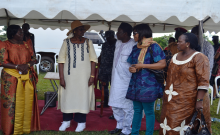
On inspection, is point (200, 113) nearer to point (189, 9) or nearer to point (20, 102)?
point (189, 9)

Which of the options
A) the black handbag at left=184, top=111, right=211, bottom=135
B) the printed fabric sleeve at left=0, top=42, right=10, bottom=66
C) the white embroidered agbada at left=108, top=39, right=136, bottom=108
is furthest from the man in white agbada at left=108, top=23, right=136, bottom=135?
the printed fabric sleeve at left=0, top=42, right=10, bottom=66

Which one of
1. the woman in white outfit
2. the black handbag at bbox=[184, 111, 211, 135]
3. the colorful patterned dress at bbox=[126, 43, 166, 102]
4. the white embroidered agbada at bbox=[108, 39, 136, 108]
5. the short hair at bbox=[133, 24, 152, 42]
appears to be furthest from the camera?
the woman in white outfit

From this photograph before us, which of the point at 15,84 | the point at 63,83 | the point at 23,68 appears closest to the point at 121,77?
the point at 63,83

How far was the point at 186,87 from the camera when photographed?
2535 mm

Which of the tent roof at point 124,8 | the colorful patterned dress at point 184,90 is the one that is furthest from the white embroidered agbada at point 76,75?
the colorful patterned dress at point 184,90

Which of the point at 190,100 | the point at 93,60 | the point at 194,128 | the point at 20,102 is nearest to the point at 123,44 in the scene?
the point at 93,60

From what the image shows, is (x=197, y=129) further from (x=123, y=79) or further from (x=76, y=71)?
(x=76, y=71)

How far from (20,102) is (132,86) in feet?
6.07

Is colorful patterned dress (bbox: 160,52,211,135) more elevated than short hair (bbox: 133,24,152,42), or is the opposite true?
short hair (bbox: 133,24,152,42)

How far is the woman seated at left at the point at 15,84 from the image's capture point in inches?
131

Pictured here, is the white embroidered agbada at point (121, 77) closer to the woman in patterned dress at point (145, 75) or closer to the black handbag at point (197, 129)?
the woman in patterned dress at point (145, 75)

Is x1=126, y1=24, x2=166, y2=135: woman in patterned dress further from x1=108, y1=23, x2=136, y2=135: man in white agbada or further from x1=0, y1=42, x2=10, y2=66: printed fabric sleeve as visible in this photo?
x1=0, y1=42, x2=10, y2=66: printed fabric sleeve

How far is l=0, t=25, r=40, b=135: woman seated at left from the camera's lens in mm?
3334

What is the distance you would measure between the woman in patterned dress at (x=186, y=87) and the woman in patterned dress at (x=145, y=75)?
0.82ft
